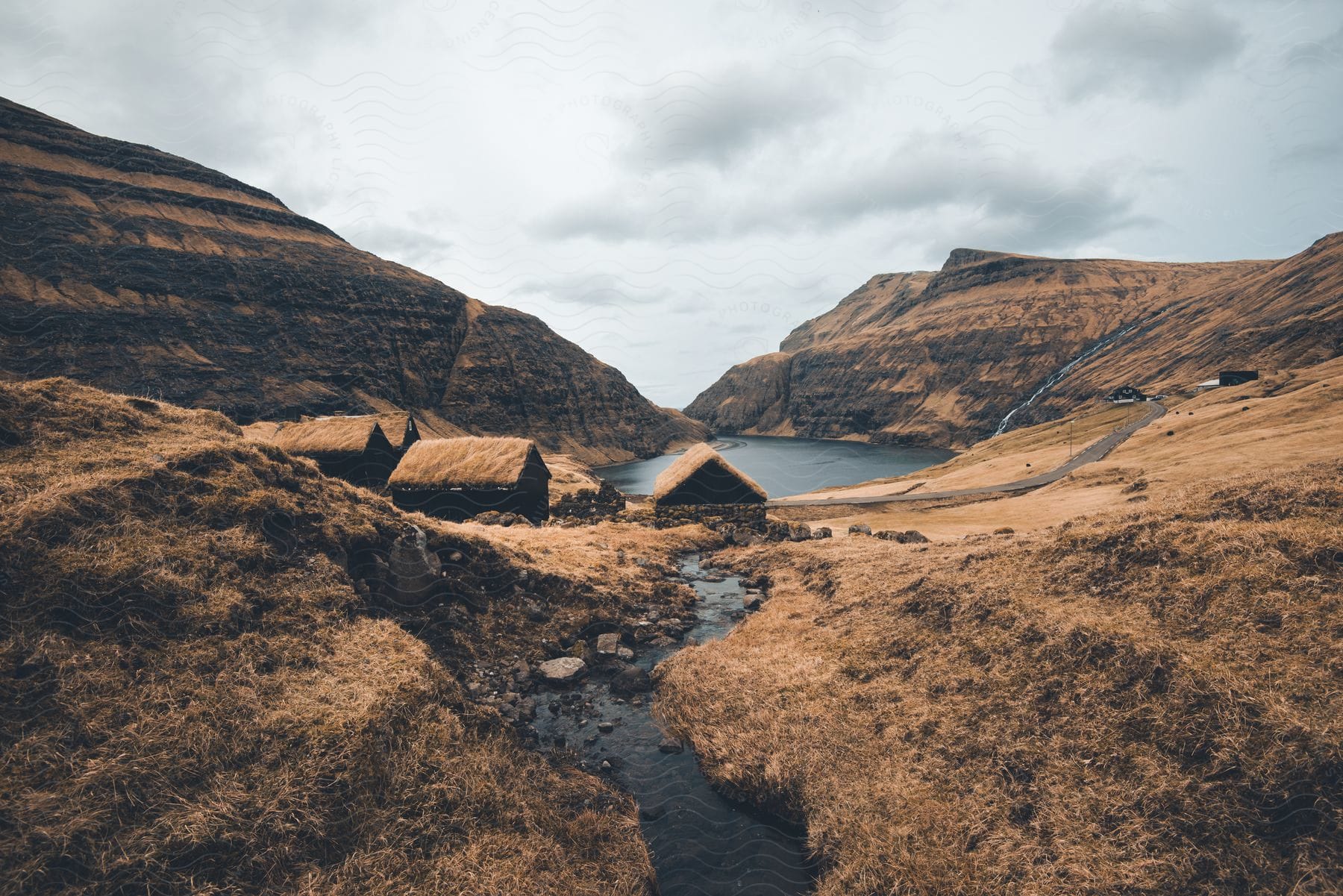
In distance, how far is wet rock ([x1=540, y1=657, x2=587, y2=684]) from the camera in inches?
520

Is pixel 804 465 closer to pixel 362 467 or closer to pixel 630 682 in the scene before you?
pixel 362 467

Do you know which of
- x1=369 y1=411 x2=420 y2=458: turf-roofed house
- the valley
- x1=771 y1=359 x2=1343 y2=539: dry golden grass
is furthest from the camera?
x1=369 y1=411 x2=420 y2=458: turf-roofed house

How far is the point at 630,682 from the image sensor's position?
44.1ft

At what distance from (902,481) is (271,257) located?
15568 cm

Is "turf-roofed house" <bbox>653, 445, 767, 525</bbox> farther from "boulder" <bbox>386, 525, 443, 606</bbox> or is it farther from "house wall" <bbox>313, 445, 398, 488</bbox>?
"boulder" <bbox>386, 525, 443, 606</bbox>

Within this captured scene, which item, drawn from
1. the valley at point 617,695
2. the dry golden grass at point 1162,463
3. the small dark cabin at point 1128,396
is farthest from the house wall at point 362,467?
the small dark cabin at point 1128,396

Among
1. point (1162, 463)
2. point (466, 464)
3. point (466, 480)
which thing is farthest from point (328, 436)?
point (1162, 463)

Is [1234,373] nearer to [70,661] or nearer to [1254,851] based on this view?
[1254,851]

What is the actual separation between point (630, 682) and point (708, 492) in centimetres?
2675

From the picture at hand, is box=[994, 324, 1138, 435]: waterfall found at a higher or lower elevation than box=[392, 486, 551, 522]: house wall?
higher

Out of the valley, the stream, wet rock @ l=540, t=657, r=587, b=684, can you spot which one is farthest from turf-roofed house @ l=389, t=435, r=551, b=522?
the stream

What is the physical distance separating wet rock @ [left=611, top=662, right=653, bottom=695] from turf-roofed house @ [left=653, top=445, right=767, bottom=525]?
2397cm

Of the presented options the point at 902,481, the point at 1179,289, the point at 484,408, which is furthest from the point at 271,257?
the point at 1179,289

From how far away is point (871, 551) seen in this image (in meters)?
19.9
